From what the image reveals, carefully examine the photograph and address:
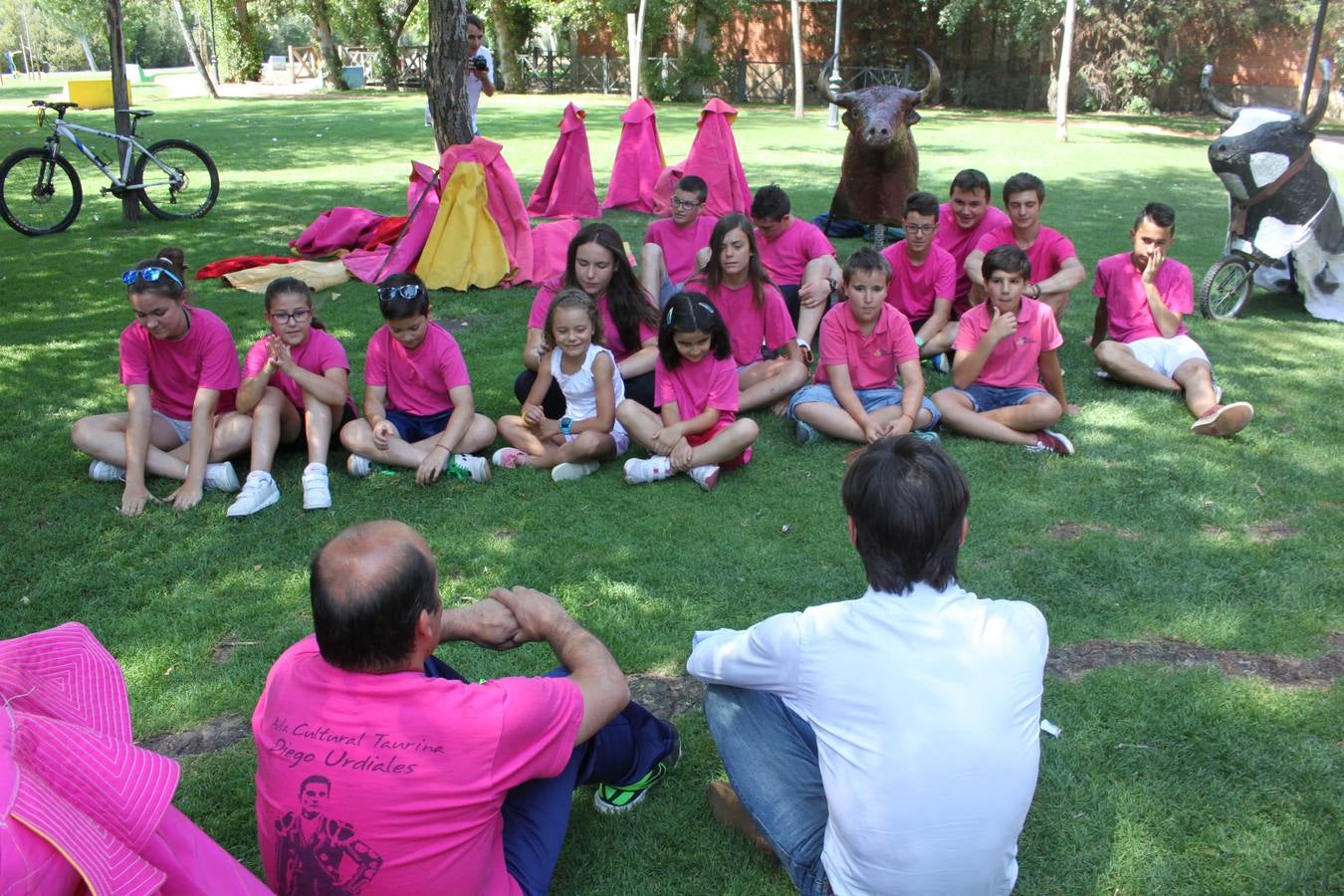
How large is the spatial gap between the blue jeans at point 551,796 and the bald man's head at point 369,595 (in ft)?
1.45

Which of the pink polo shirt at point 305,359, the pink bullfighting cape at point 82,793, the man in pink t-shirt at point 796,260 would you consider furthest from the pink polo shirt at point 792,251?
the pink bullfighting cape at point 82,793

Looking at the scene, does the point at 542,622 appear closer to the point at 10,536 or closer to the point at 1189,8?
the point at 10,536

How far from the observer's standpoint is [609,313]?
5.23 metres

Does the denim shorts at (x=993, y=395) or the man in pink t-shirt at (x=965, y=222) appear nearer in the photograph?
the denim shorts at (x=993, y=395)

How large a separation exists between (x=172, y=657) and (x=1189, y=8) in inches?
1183

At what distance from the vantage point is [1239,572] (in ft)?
12.2

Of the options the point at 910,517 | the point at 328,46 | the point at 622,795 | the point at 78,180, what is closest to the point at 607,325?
the point at 622,795

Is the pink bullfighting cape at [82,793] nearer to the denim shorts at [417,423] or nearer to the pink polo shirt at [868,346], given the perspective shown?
the denim shorts at [417,423]

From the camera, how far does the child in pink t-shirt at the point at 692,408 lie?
4.52 meters

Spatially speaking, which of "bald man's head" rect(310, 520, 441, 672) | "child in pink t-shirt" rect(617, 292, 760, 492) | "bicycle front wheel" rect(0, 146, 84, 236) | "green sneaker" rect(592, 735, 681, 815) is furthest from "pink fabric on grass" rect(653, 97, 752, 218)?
"bald man's head" rect(310, 520, 441, 672)

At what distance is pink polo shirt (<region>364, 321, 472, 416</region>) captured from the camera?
15.3 feet

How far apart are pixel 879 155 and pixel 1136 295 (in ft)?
10.7

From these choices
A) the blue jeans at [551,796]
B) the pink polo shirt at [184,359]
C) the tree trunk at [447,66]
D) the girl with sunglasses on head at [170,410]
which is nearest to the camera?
the blue jeans at [551,796]

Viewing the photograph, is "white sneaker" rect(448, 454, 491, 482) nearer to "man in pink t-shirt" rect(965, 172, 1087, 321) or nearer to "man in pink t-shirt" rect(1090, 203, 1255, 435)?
"man in pink t-shirt" rect(965, 172, 1087, 321)
